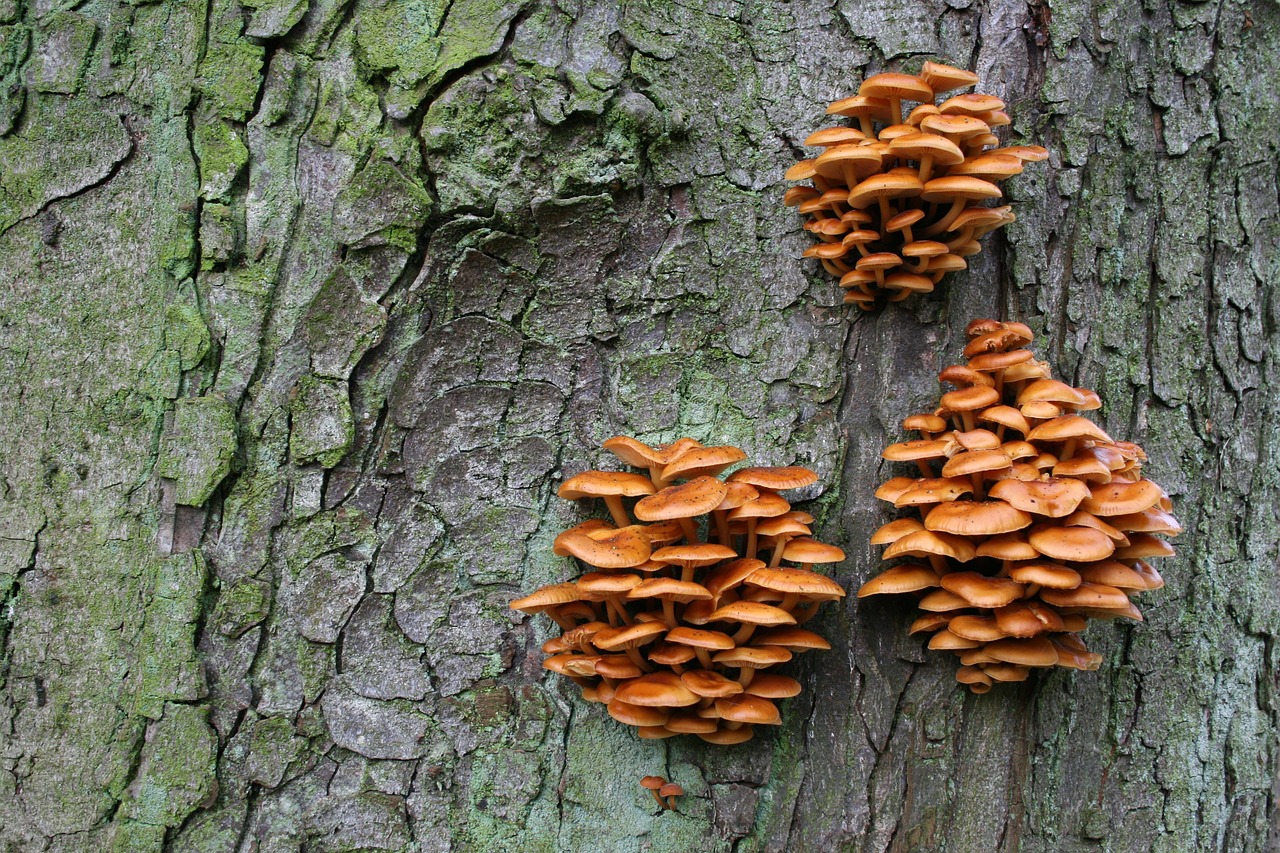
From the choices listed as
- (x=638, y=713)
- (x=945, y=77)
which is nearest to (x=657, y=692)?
(x=638, y=713)

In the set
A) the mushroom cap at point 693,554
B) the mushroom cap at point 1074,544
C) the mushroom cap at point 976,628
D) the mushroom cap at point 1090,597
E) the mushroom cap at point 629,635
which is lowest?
the mushroom cap at point 629,635

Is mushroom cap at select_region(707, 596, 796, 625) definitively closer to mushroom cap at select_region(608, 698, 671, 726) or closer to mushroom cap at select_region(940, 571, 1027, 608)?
mushroom cap at select_region(608, 698, 671, 726)

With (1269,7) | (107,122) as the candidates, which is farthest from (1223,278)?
(107,122)

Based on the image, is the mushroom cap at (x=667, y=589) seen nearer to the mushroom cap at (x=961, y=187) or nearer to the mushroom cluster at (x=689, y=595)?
the mushroom cluster at (x=689, y=595)

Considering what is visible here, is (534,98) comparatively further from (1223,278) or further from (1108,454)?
(1223,278)

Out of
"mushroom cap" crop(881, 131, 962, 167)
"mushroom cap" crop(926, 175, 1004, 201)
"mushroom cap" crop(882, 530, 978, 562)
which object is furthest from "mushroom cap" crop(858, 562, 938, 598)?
"mushroom cap" crop(881, 131, 962, 167)

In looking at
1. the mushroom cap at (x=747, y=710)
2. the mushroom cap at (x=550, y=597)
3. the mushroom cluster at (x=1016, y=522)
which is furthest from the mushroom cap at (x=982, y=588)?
the mushroom cap at (x=550, y=597)

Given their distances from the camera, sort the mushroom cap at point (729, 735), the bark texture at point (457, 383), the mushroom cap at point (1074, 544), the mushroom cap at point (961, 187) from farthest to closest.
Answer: the bark texture at point (457, 383) → the mushroom cap at point (729, 735) → the mushroom cap at point (961, 187) → the mushroom cap at point (1074, 544)
